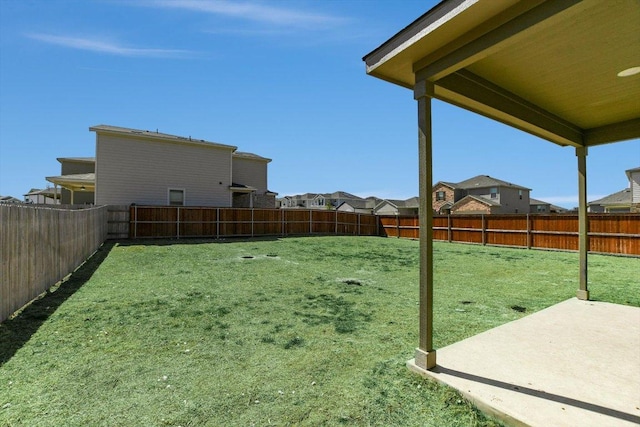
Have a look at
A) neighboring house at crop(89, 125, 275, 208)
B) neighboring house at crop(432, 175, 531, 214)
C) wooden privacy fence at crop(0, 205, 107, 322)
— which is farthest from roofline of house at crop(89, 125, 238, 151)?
neighboring house at crop(432, 175, 531, 214)

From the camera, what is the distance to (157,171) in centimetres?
1727

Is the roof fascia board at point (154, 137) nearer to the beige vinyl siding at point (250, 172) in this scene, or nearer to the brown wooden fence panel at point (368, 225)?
the beige vinyl siding at point (250, 172)

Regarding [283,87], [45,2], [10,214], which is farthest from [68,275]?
[283,87]

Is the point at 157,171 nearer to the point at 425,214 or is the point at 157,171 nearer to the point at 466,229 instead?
the point at 466,229

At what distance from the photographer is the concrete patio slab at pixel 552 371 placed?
7.07 feet

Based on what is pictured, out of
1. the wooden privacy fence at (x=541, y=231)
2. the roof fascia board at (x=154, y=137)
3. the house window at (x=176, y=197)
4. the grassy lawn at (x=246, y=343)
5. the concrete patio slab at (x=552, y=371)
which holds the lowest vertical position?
the grassy lawn at (x=246, y=343)

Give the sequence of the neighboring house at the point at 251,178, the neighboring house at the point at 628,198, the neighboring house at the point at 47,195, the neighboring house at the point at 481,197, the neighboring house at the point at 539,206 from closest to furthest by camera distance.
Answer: the neighboring house at the point at 47,195 → the neighboring house at the point at 251,178 → the neighboring house at the point at 628,198 → the neighboring house at the point at 481,197 → the neighboring house at the point at 539,206

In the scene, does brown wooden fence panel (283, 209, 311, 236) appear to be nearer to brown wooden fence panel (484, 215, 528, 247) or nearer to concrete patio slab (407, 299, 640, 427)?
brown wooden fence panel (484, 215, 528, 247)

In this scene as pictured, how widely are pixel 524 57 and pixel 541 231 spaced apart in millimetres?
13496

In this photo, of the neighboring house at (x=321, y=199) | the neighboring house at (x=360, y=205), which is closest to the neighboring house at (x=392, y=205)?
the neighboring house at (x=360, y=205)

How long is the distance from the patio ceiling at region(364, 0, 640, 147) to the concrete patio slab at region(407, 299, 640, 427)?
2.64m

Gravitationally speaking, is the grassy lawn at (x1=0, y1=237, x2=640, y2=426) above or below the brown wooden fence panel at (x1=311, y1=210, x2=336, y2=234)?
below

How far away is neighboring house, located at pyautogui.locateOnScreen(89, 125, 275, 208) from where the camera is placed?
1612cm

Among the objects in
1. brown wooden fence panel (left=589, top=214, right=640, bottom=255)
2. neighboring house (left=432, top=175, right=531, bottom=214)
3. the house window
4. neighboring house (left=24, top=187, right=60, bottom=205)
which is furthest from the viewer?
neighboring house (left=432, top=175, right=531, bottom=214)
